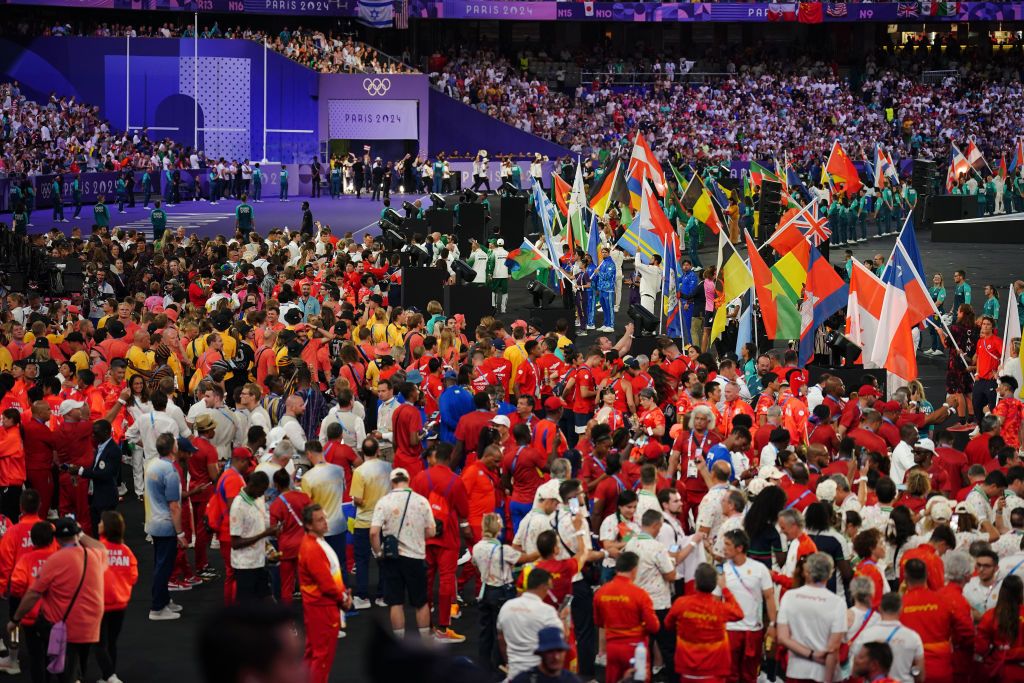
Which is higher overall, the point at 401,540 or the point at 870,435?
the point at 870,435

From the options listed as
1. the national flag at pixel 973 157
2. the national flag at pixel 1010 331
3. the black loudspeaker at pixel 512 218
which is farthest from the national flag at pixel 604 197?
the national flag at pixel 973 157

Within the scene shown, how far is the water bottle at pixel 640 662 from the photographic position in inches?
341

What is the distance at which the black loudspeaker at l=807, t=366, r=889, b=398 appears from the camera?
55.5 feet

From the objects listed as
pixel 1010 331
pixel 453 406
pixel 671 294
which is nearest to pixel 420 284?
pixel 671 294

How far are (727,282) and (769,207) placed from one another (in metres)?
13.9

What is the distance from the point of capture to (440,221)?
30141mm

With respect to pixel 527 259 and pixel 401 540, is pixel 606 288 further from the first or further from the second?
pixel 401 540

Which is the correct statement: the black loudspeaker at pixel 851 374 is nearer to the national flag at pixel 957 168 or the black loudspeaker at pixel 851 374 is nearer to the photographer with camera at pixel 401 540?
the photographer with camera at pixel 401 540

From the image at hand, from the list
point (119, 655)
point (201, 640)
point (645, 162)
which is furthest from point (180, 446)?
point (645, 162)

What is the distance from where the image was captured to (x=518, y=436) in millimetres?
11594

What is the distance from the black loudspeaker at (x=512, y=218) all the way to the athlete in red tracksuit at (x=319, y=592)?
23.7 meters

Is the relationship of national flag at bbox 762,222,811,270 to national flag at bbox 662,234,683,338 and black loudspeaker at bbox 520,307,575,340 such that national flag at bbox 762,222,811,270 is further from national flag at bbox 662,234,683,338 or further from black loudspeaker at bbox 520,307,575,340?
black loudspeaker at bbox 520,307,575,340

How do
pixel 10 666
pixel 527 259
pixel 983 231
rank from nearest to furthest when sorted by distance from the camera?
pixel 10 666
pixel 527 259
pixel 983 231

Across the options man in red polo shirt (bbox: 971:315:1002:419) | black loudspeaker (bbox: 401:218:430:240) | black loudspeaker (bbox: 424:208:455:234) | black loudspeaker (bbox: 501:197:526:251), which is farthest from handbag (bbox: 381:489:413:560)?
black loudspeaker (bbox: 501:197:526:251)
